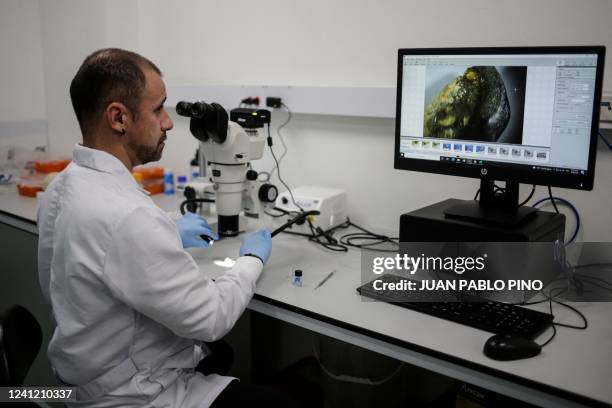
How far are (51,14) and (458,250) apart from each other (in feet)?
8.21

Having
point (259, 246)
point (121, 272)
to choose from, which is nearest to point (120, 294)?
point (121, 272)

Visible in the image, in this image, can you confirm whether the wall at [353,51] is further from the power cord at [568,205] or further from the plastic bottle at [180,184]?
the plastic bottle at [180,184]

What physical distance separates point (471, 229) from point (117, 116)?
34.5 inches

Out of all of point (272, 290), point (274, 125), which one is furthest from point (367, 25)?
point (272, 290)

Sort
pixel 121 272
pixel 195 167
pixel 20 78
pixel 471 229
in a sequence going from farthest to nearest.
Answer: pixel 20 78
pixel 195 167
pixel 471 229
pixel 121 272

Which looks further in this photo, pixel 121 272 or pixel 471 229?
pixel 471 229

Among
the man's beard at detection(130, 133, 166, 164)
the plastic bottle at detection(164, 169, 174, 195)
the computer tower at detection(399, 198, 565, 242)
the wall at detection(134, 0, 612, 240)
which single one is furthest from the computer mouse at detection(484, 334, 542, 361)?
the plastic bottle at detection(164, 169, 174, 195)

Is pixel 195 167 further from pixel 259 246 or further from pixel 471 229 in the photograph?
pixel 471 229

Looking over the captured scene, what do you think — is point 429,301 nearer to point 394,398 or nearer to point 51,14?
point 394,398

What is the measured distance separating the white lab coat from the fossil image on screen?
726 mm

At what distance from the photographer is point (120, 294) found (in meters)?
1.04

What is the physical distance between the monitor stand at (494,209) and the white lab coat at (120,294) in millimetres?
633

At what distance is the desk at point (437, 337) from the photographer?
0.99 m

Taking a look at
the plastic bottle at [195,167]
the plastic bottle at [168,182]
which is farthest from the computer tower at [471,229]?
the plastic bottle at [168,182]
